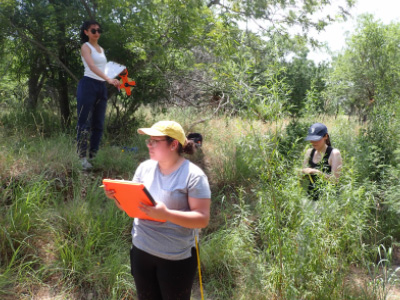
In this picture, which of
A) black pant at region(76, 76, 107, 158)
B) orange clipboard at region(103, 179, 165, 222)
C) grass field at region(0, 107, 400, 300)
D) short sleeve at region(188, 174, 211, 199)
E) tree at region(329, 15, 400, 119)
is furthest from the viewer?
tree at region(329, 15, 400, 119)

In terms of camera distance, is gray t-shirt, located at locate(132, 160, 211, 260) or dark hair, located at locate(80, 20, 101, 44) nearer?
gray t-shirt, located at locate(132, 160, 211, 260)

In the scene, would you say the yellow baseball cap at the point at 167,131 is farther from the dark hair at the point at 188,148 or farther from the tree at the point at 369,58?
the tree at the point at 369,58

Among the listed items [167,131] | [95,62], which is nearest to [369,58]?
[95,62]

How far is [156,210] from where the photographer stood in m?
1.84

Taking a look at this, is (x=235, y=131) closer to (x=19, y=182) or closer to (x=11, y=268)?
(x=19, y=182)

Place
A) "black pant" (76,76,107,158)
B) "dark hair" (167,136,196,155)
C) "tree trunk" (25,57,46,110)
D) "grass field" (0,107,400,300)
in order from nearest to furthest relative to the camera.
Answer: "dark hair" (167,136,196,155), "grass field" (0,107,400,300), "black pant" (76,76,107,158), "tree trunk" (25,57,46,110)

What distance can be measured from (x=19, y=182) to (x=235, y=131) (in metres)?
3.27

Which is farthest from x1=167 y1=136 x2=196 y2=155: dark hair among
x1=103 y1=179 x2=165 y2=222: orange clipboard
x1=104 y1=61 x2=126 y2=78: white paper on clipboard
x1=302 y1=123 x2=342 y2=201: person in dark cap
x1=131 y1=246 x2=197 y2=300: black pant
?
x1=104 y1=61 x2=126 y2=78: white paper on clipboard

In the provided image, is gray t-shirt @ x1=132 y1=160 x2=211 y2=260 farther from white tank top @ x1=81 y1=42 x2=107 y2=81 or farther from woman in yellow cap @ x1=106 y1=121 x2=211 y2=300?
white tank top @ x1=81 y1=42 x2=107 y2=81

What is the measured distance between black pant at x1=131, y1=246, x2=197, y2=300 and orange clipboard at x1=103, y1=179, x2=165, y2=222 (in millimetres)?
253

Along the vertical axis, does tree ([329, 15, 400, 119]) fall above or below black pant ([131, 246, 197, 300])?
above

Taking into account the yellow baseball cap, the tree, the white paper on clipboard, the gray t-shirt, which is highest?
the tree

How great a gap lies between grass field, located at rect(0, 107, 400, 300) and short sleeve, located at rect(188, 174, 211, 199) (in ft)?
2.75

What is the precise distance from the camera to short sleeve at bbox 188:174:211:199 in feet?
A: 6.52
